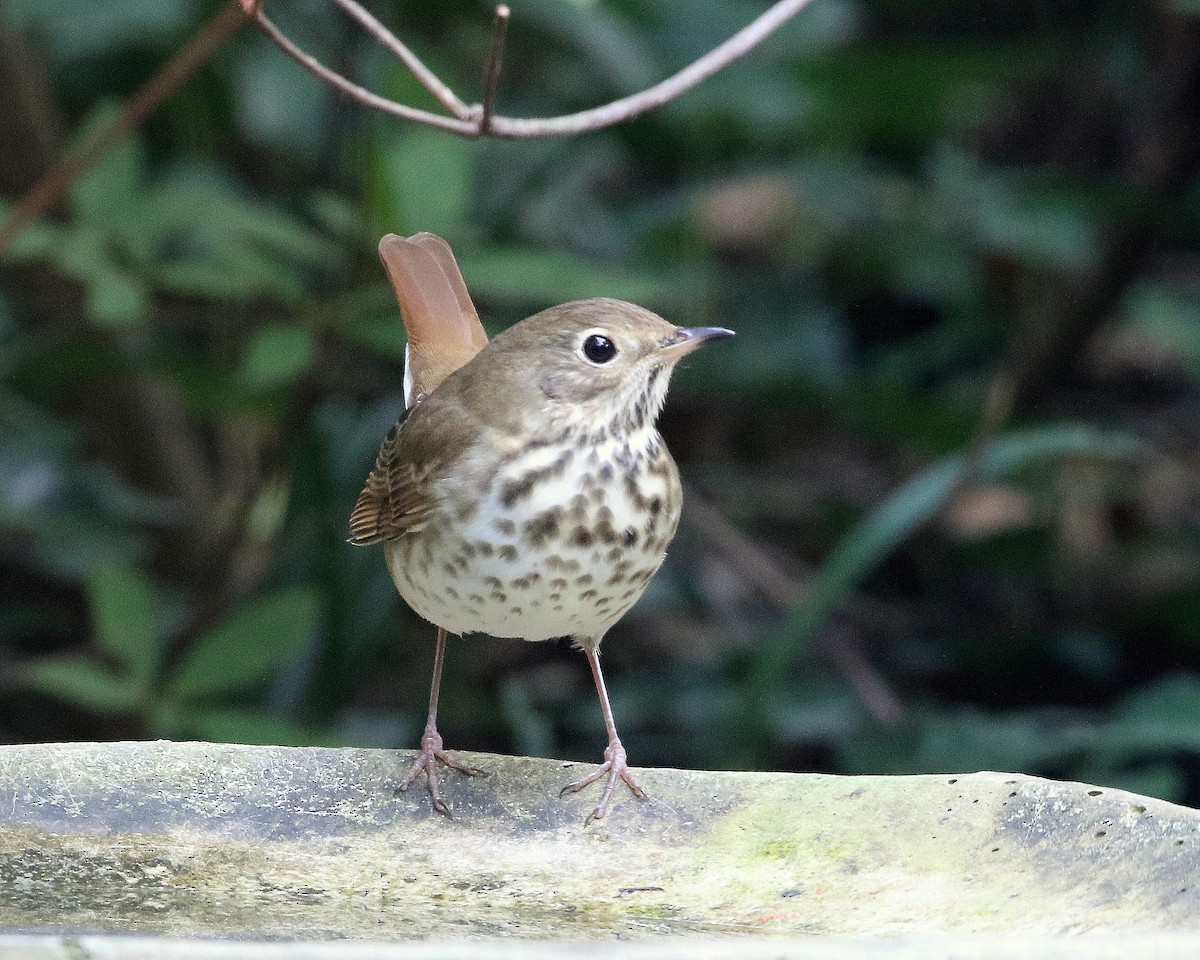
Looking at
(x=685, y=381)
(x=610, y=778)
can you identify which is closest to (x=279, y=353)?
(x=610, y=778)

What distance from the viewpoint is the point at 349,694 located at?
421 cm

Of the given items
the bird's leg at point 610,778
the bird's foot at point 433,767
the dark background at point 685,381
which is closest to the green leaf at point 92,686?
the dark background at point 685,381

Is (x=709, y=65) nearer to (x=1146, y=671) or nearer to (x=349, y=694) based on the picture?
(x=349, y=694)

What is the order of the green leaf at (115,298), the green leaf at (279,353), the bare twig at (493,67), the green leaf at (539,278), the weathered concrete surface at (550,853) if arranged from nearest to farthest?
the weathered concrete surface at (550,853)
the bare twig at (493,67)
the green leaf at (115,298)
the green leaf at (279,353)
the green leaf at (539,278)

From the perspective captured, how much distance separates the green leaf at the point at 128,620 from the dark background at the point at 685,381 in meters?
0.01

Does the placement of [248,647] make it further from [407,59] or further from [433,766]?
[407,59]

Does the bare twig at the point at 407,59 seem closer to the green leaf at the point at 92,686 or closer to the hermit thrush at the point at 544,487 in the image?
the hermit thrush at the point at 544,487

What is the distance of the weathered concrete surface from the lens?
206cm

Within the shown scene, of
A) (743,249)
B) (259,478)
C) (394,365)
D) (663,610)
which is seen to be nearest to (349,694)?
(259,478)

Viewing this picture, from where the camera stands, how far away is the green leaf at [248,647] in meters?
3.79

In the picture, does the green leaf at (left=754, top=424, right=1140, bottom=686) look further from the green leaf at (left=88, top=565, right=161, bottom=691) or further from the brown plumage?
the green leaf at (left=88, top=565, right=161, bottom=691)

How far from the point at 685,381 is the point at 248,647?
2200mm

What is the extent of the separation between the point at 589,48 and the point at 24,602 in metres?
2.49

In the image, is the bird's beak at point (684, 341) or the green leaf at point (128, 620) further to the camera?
the green leaf at point (128, 620)
